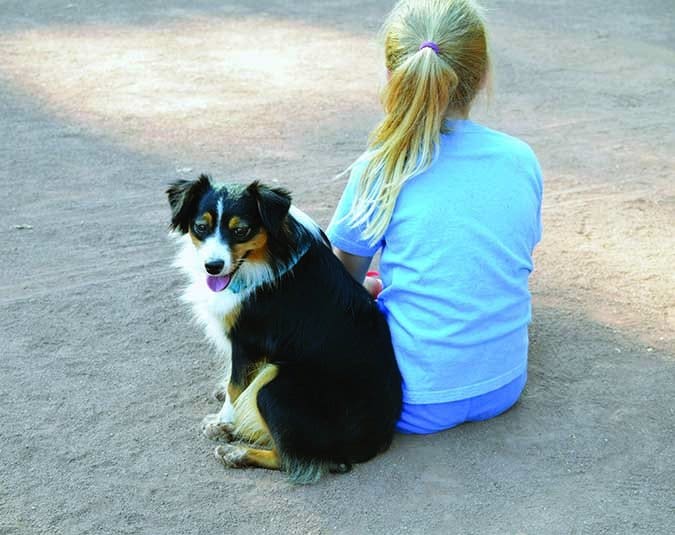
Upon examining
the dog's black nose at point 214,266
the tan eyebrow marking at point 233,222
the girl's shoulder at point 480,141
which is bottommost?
the dog's black nose at point 214,266

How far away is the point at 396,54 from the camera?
3.36m

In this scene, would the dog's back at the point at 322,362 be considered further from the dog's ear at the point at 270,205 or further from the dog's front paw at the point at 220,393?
the dog's front paw at the point at 220,393

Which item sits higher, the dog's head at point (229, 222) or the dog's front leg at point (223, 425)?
the dog's head at point (229, 222)

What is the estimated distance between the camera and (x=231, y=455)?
11.3ft

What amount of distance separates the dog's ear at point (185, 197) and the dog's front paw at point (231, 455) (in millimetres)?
834

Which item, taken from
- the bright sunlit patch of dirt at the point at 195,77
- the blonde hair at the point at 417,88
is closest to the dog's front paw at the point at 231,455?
the blonde hair at the point at 417,88

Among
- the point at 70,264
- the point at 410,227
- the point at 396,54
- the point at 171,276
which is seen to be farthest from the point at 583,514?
the point at 70,264

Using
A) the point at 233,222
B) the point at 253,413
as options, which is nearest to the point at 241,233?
the point at 233,222

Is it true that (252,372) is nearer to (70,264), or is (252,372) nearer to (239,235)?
(239,235)

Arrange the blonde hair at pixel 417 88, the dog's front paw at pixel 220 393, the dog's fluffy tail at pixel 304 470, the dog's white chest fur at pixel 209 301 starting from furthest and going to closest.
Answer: the dog's front paw at pixel 220 393
the dog's white chest fur at pixel 209 301
the dog's fluffy tail at pixel 304 470
the blonde hair at pixel 417 88

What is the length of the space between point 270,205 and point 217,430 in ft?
3.07

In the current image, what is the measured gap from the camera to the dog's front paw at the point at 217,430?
3.59m

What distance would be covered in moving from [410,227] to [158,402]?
1305mm

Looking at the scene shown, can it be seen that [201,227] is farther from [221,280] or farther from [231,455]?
[231,455]
